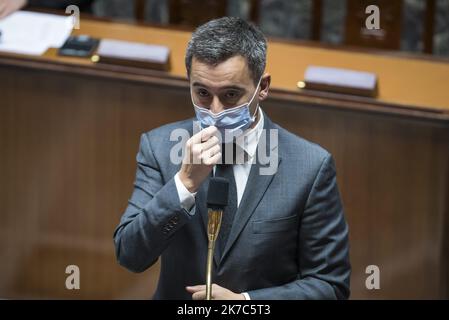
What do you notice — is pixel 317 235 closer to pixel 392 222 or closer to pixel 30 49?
pixel 392 222

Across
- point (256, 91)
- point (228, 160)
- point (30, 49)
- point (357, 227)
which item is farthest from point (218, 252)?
point (30, 49)

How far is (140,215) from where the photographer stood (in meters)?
1.48

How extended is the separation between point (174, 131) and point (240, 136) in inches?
4.4

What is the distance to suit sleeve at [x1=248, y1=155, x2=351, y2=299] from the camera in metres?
1.54

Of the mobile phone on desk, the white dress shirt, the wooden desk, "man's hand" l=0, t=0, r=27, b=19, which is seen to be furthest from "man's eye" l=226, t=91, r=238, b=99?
"man's hand" l=0, t=0, r=27, b=19

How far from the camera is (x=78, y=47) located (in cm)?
251

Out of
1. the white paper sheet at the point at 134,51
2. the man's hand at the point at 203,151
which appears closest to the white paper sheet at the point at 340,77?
the white paper sheet at the point at 134,51

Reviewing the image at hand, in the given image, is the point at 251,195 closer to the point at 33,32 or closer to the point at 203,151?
the point at 203,151

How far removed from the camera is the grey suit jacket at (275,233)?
1.55 m

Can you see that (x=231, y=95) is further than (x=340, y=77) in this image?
No

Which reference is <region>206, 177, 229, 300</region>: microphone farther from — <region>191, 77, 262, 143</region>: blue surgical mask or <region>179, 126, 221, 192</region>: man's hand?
<region>191, 77, 262, 143</region>: blue surgical mask

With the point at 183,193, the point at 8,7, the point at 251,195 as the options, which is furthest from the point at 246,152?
the point at 8,7

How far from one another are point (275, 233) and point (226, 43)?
30 cm
